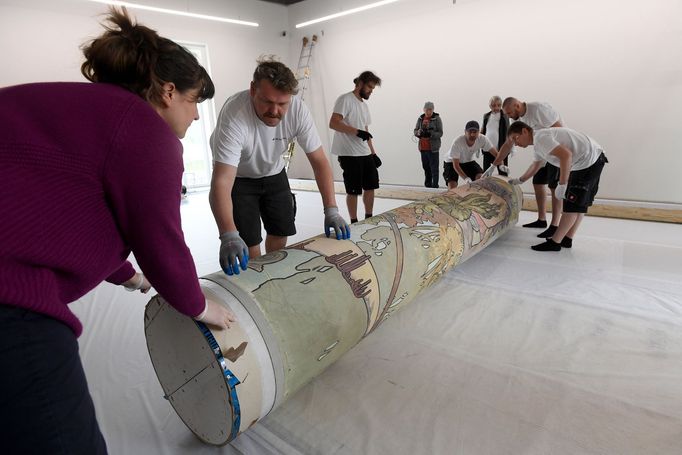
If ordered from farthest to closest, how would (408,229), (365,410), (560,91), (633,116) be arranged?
(560,91), (633,116), (408,229), (365,410)

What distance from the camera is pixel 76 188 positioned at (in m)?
0.60

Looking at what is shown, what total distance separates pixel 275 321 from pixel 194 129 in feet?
20.9

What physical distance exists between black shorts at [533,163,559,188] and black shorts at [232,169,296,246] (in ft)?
7.68

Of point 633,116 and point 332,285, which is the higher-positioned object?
point 633,116

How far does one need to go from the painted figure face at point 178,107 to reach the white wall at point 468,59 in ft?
16.2

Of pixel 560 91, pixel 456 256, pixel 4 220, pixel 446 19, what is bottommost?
pixel 456 256

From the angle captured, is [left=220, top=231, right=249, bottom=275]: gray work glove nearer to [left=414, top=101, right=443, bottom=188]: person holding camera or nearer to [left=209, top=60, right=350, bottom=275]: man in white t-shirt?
[left=209, top=60, right=350, bottom=275]: man in white t-shirt

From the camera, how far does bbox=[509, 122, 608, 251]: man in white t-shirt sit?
2709 mm

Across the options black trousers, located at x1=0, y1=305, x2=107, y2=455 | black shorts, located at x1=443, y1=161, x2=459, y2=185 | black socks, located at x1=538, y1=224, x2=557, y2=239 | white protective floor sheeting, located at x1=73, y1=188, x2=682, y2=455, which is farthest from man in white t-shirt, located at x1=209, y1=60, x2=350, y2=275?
black shorts, located at x1=443, y1=161, x2=459, y2=185

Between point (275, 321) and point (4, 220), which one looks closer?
point (4, 220)

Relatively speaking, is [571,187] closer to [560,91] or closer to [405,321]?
[405,321]

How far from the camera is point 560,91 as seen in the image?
466cm

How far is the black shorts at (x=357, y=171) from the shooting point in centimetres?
350

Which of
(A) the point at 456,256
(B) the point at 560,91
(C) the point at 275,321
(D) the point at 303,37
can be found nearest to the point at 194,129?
(D) the point at 303,37
